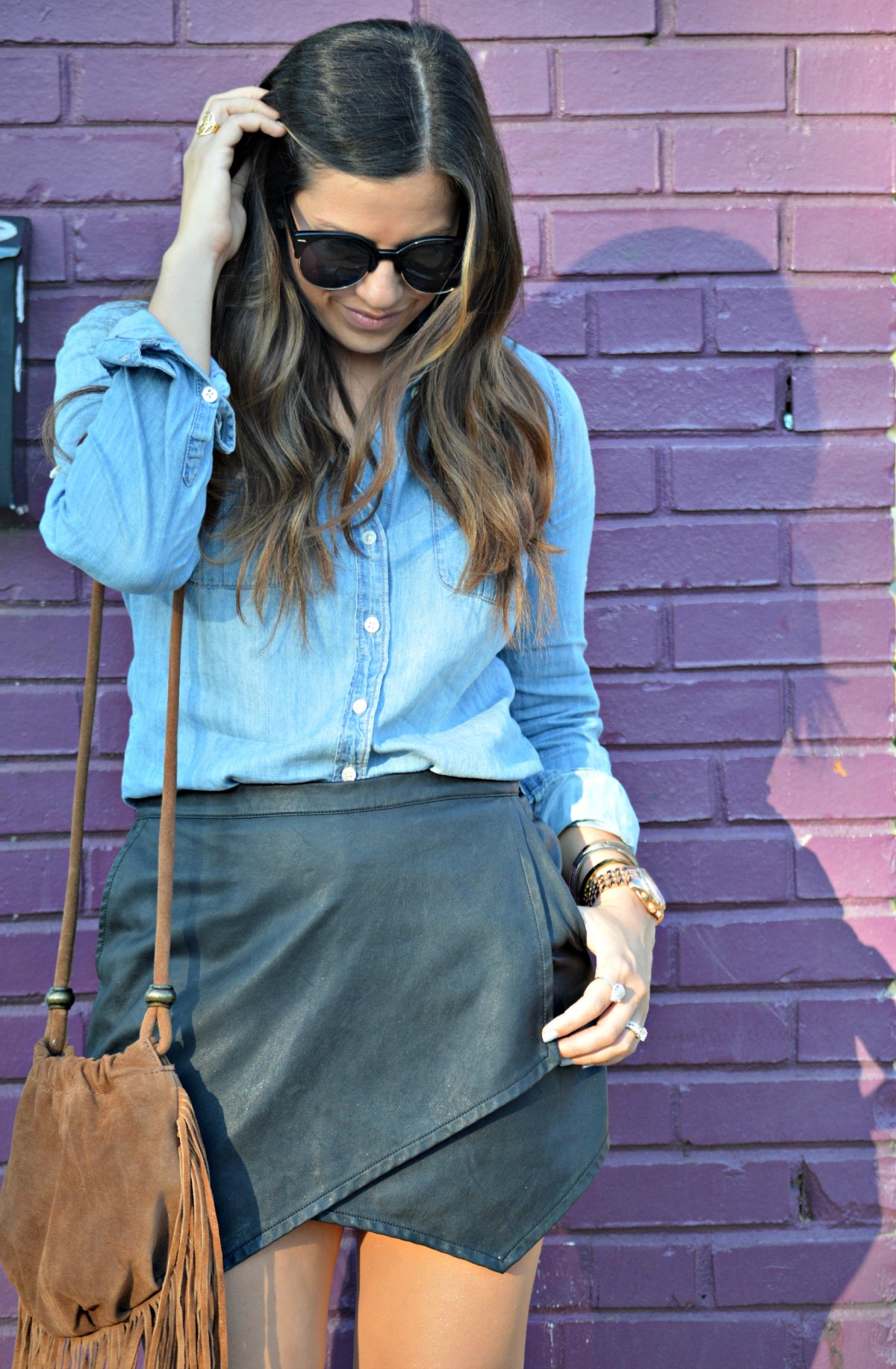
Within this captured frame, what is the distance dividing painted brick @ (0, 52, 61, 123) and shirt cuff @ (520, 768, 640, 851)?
1.37m

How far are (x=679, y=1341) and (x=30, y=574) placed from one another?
1738mm

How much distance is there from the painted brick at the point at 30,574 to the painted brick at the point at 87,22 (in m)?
0.81

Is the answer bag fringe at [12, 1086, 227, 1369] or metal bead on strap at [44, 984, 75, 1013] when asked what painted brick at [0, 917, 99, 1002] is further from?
bag fringe at [12, 1086, 227, 1369]

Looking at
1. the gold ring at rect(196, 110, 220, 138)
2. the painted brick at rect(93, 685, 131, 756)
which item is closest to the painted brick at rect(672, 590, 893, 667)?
the painted brick at rect(93, 685, 131, 756)

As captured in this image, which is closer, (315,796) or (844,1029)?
(315,796)

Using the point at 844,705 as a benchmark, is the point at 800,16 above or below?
above

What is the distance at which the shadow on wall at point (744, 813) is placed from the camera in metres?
1.98

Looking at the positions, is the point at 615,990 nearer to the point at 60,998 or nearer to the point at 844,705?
the point at 60,998

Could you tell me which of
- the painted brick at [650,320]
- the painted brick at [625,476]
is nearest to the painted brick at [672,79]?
the painted brick at [650,320]

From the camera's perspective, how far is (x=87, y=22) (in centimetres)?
186

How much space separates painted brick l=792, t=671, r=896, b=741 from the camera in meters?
2.01

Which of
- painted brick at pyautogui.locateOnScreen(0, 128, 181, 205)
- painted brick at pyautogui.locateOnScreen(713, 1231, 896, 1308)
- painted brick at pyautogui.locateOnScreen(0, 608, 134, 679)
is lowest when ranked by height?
painted brick at pyautogui.locateOnScreen(713, 1231, 896, 1308)

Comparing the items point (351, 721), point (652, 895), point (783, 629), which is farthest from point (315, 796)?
point (783, 629)

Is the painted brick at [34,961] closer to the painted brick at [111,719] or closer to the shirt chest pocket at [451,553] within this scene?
the painted brick at [111,719]
